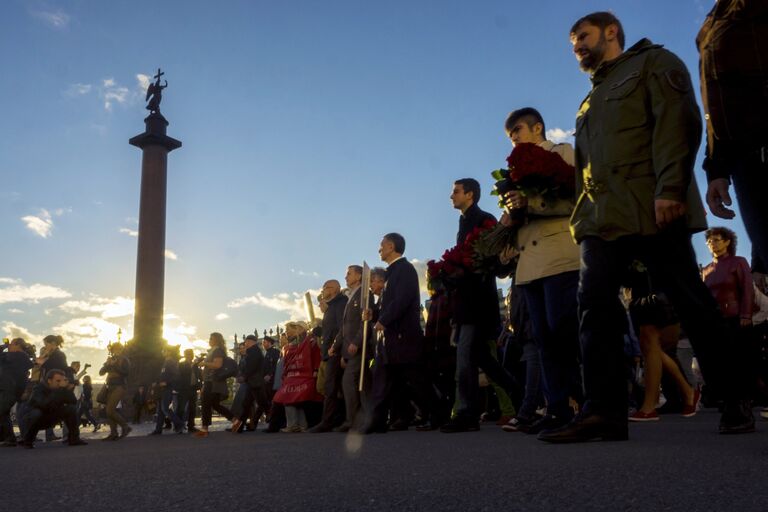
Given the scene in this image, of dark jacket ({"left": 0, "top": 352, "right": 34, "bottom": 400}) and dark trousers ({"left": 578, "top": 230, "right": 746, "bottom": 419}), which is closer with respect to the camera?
dark trousers ({"left": 578, "top": 230, "right": 746, "bottom": 419})

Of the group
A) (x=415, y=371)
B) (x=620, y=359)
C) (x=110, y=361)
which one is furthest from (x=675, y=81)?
(x=110, y=361)

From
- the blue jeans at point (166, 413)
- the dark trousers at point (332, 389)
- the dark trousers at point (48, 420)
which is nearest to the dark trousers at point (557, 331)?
the dark trousers at point (332, 389)

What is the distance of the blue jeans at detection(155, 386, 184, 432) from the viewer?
12508 mm

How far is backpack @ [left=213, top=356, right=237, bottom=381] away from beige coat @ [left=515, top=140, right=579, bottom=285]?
23.0 feet

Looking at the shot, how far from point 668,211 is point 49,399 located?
27.0ft

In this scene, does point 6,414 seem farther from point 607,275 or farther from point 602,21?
point 602,21

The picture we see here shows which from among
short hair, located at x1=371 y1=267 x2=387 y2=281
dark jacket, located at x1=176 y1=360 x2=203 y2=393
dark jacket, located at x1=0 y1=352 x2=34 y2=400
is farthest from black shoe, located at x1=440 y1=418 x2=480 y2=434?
dark jacket, located at x1=176 y1=360 x2=203 y2=393

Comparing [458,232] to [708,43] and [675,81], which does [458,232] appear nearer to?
[675,81]

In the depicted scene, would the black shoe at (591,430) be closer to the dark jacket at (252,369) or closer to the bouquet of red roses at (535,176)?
the bouquet of red roses at (535,176)

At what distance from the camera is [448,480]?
2545 millimetres

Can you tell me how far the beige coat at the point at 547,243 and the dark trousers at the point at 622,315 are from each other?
28.3 inches

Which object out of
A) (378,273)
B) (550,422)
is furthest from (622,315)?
(378,273)

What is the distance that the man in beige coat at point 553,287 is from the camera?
4.39 metres

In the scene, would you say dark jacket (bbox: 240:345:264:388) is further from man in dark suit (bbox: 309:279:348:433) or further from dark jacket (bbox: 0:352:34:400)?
dark jacket (bbox: 0:352:34:400)
